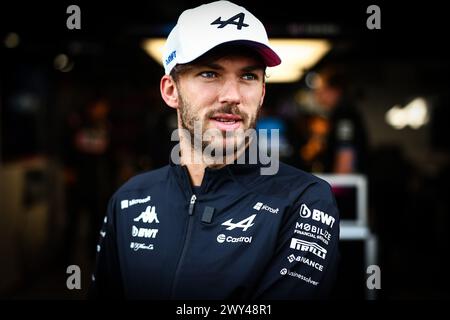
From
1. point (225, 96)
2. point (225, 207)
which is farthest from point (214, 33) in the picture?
point (225, 207)

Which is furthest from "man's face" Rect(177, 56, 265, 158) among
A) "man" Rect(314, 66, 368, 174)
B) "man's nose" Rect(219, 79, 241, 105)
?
"man" Rect(314, 66, 368, 174)

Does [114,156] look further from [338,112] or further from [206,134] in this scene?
[206,134]

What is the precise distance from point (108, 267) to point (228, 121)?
557 mm

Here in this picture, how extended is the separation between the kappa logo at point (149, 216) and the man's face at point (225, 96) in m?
0.23

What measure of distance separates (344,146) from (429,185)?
3.47 metres

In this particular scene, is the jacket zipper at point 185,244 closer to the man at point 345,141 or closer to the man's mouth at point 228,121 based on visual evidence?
the man's mouth at point 228,121

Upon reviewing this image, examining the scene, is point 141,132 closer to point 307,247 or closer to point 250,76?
point 250,76

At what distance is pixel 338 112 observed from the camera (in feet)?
13.8

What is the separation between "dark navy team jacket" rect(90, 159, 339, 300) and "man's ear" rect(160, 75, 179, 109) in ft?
0.58

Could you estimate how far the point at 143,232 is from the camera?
152 centimetres

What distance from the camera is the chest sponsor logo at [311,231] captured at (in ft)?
4.60

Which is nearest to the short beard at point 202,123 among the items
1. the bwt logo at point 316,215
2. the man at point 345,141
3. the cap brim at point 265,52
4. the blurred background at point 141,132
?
the cap brim at point 265,52
